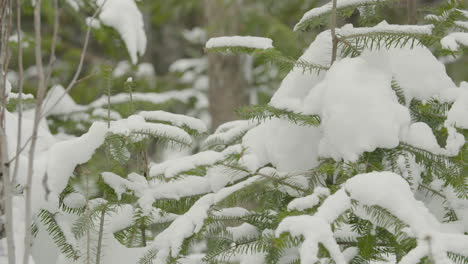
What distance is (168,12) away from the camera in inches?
300

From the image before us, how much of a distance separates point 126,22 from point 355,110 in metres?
1.65

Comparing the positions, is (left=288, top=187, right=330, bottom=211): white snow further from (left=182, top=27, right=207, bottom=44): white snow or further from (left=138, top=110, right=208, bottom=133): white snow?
(left=182, top=27, right=207, bottom=44): white snow

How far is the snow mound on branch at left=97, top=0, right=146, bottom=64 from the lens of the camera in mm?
3315

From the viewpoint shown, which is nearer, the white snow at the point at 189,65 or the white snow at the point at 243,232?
the white snow at the point at 243,232

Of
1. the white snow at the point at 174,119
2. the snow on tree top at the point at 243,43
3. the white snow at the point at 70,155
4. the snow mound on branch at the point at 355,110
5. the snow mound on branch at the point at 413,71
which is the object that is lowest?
the white snow at the point at 70,155

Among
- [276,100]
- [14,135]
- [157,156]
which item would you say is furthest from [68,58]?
[276,100]

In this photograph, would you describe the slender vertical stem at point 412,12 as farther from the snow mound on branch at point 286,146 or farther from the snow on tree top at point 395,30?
the snow mound on branch at point 286,146

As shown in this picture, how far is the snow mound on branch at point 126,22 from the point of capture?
332cm

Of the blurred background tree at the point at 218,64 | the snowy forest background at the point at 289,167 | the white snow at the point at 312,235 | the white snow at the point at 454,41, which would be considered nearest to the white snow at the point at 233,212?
the snowy forest background at the point at 289,167

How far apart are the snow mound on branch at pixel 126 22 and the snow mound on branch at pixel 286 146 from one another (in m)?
1.20

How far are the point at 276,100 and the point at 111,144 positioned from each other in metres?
0.66

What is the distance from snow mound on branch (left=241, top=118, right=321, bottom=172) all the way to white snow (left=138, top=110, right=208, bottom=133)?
0.40m

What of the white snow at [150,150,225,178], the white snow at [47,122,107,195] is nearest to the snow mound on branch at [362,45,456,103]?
the white snow at [150,150,225,178]

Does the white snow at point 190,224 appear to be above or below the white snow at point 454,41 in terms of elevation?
below
